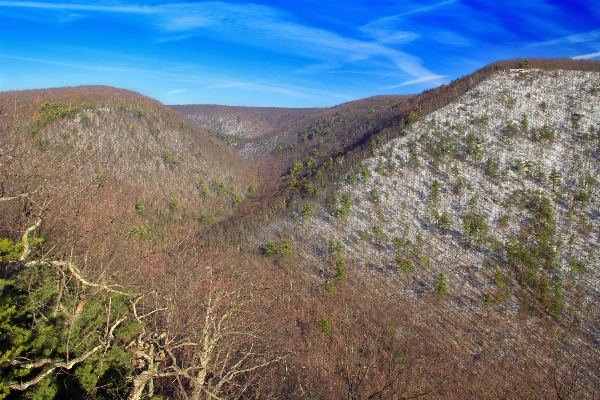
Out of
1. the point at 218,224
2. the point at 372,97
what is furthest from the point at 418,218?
the point at 372,97

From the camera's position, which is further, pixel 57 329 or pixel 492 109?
pixel 492 109

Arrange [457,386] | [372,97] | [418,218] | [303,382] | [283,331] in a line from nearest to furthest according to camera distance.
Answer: [303,382] → [457,386] → [283,331] → [418,218] → [372,97]

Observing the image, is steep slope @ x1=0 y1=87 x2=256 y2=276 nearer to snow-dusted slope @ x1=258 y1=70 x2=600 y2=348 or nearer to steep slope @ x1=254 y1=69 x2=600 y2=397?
steep slope @ x1=254 y1=69 x2=600 y2=397

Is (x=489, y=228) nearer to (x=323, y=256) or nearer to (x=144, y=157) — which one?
(x=323, y=256)

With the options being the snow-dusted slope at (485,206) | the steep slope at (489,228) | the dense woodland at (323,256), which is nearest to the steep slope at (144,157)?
the dense woodland at (323,256)

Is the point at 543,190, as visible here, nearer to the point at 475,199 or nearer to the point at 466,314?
the point at 475,199

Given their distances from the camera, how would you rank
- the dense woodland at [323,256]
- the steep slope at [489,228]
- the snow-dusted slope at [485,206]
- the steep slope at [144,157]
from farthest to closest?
the steep slope at [144,157] < the snow-dusted slope at [485,206] < the steep slope at [489,228] < the dense woodland at [323,256]

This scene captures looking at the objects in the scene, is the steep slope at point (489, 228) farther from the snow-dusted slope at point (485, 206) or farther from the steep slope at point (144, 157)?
the steep slope at point (144, 157)
